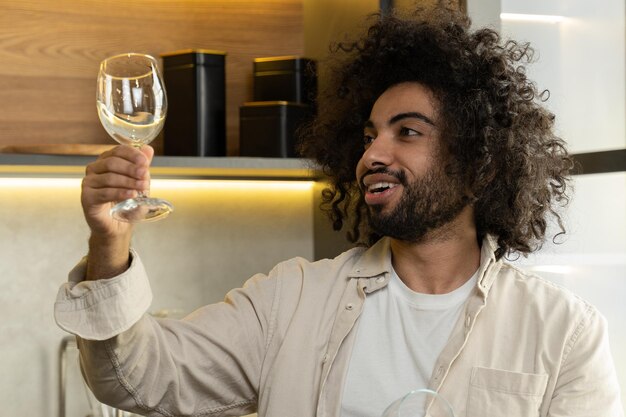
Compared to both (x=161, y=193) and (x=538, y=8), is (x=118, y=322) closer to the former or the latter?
(x=538, y=8)

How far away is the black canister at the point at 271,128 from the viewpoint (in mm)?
2459

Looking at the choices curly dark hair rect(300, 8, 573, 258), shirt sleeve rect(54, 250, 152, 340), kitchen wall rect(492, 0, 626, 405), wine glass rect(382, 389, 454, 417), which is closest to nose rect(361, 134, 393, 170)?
curly dark hair rect(300, 8, 573, 258)

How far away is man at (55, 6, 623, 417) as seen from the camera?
4.99 feet

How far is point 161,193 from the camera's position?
2627mm

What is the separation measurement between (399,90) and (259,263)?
3.32 feet

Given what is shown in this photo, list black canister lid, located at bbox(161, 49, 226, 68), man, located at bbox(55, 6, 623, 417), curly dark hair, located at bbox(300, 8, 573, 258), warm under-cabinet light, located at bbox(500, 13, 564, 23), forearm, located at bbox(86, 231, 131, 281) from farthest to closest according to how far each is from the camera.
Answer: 1. black canister lid, located at bbox(161, 49, 226, 68)
2. warm under-cabinet light, located at bbox(500, 13, 564, 23)
3. curly dark hair, located at bbox(300, 8, 573, 258)
4. man, located at bbox(55, 6, 623, 417)
5. forearm, located at bbox(86, 231, 131, 281)

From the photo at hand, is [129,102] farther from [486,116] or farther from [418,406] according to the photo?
[486,116]

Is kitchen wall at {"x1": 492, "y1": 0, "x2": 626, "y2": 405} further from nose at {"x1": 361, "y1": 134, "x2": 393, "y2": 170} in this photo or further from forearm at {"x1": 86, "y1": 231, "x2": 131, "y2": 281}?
forearm at {"x1": 86, "y1": 231, "x2": 131, "y2": 281}

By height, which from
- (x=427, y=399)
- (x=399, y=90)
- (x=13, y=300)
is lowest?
(x=13, y=300)

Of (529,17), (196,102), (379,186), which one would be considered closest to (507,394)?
(379,186)

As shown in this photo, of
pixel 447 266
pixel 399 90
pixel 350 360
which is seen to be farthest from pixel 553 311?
pixel 399 90

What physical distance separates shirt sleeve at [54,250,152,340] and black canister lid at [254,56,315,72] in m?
1.27

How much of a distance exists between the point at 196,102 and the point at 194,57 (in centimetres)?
11


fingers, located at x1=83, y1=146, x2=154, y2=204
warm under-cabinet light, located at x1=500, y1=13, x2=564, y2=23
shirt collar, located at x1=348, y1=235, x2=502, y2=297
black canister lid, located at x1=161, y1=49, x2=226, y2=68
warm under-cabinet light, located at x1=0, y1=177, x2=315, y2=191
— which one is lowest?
shirt collar, located at x1=348, y1=235, x2=502, y2=297
